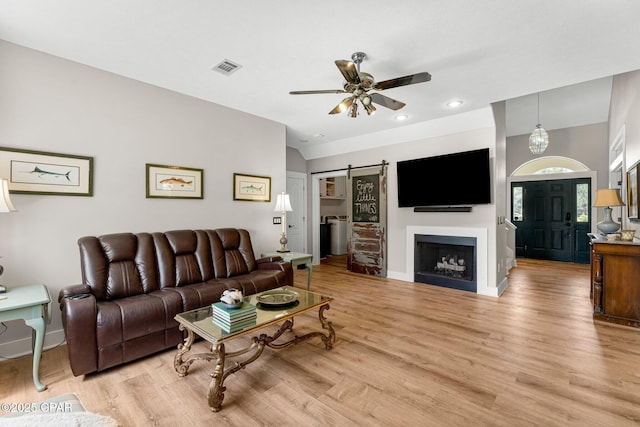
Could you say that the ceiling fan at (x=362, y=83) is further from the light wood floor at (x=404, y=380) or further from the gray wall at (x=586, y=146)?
the gray wall at (x=586, y=146)

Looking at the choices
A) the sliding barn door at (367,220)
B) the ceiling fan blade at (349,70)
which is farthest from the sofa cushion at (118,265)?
the sliding barn door at (367,220)

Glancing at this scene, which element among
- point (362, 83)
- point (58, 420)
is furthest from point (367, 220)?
point (58, 420)

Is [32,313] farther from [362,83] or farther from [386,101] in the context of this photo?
[386,101]

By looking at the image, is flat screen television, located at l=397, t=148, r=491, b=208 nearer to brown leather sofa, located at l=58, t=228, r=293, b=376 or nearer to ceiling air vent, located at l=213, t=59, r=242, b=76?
brown leather sofa, located at l=58, t=228, r=293, b=376

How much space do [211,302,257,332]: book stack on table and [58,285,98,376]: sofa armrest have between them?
917mm

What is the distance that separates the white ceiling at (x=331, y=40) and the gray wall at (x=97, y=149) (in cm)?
21

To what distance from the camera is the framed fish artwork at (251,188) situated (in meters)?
4.17

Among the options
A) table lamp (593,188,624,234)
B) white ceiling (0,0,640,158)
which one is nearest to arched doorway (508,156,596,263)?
table lamp (593,188,624,234)

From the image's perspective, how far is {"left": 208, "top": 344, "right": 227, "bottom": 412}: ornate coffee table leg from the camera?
1802 mm

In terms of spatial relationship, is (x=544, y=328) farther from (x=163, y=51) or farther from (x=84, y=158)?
(x=84, y=158)

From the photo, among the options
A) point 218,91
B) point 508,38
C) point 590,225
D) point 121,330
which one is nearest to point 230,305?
point 121,330

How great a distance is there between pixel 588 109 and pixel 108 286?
822 centimetres

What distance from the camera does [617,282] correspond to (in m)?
3.11

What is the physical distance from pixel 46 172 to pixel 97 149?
0.47 m
